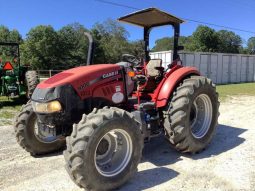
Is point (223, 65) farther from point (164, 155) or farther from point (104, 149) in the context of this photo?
point (104, 149)

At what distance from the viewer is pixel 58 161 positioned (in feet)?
16.6

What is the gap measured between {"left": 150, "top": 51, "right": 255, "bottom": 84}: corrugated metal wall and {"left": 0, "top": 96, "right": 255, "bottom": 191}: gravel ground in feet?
51.9

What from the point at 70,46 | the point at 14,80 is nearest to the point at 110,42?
the point at 70,46

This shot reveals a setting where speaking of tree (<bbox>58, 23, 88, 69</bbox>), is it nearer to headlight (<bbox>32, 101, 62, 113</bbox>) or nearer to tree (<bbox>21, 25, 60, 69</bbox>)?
tree (<bbox>21, 25, 60, 69</bbox>)

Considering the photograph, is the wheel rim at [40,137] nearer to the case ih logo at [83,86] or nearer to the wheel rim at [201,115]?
the case ih logo at [83,86]

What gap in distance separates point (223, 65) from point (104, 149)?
23.9 meters

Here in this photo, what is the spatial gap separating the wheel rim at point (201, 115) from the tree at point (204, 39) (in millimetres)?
49686

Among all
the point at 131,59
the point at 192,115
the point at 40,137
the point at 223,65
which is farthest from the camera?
the point at 223,65

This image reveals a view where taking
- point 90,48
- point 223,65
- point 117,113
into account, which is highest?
point 90,48

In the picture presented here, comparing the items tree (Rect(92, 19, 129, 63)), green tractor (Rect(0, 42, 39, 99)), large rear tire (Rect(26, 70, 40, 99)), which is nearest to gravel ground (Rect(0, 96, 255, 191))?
large rear tire (Rect(26, 70, 40, 99))

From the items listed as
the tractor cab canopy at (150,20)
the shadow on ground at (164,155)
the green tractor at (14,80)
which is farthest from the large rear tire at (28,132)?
the green tractor at (14,80)

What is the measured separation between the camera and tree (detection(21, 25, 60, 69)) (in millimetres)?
49234

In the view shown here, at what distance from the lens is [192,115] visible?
5711 millimetres

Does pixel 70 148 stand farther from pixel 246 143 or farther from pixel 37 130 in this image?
pixel 246 143
